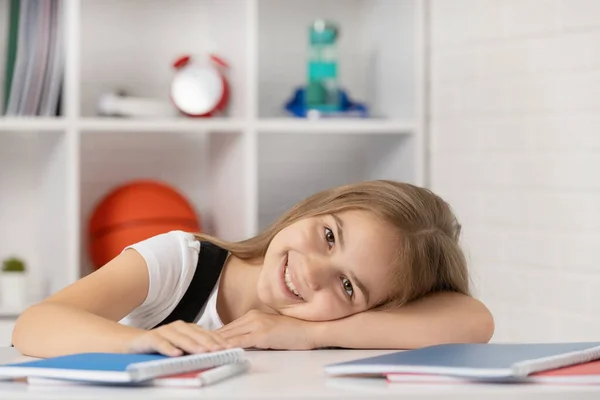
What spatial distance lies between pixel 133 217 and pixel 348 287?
1352 mm

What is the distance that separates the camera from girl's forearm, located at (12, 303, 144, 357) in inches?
48.7

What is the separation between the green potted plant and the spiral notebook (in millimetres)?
1888

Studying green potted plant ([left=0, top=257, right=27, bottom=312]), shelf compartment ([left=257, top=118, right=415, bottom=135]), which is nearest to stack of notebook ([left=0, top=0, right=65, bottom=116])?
green potted plant ([left=0, top=257, right=27, bottom=312])

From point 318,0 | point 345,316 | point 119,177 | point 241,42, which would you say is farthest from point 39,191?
point 345,316

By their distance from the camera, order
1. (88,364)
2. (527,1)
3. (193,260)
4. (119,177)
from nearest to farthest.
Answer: (88,364) < (193,260) < (527,1) < (119,177)

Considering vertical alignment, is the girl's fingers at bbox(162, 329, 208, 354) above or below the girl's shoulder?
below

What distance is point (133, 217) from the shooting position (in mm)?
2816

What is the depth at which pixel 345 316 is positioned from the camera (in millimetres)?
1567

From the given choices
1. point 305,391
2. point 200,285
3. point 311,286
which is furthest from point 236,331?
point 305,391

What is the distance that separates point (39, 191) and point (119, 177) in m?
0.25

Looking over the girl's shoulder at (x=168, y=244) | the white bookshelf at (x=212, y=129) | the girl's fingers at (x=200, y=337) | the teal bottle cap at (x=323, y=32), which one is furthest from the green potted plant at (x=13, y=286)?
the girl's fingers at (x=200, y=337)

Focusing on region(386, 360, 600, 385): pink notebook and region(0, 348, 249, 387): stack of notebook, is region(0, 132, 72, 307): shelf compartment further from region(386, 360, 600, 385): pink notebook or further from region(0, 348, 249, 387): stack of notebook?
region(386, 360, 600, 385): pink notebook

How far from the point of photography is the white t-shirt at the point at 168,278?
167 cm

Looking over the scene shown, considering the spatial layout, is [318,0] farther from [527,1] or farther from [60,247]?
[60,247]
